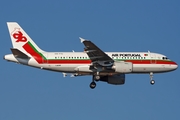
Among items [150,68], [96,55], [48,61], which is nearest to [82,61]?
[96,55]

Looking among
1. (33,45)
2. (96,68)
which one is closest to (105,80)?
(96,68)

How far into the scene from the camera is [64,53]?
8562 cm

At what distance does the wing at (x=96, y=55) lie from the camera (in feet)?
264

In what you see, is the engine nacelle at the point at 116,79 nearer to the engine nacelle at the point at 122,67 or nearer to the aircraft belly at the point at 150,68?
the aircraft belly at the point at 150,68

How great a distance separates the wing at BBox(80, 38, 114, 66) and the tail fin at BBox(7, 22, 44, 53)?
7.88 m

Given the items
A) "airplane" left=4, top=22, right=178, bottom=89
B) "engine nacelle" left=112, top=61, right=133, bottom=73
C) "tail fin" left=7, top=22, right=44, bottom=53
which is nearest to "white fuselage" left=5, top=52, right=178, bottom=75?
"airplane" left=4, top=22, right=178, bottom=89

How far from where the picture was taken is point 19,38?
86.8 meters

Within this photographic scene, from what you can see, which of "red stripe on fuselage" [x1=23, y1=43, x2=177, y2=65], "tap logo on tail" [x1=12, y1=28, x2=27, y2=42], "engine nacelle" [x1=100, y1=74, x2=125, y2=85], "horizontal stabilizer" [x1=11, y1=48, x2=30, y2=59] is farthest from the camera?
"engine nacelle" [x1=100, y1=74, x2=125, y2=85]

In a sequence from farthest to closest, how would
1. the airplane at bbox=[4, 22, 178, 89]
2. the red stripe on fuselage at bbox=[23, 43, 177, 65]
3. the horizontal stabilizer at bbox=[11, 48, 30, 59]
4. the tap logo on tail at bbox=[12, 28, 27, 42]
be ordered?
the tap logo on tail at bbox=[12, 28, 27, 42]
the red stripe on fuselage at bbox=[23, 43, 177, 65]
the airplane at bbox=[4, 22, 178, 89]
the horizontal stabilizer at bbox=[11, 48, 30, 59]

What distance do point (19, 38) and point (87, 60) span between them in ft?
33.2

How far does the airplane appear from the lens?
274 feet

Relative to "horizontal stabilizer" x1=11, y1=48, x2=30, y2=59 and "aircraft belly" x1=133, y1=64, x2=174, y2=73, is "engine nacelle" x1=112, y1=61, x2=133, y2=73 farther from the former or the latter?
"horizontal stabilizer" x1=11, y1=48, x2=30, y2=59

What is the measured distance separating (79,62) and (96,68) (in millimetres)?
2487

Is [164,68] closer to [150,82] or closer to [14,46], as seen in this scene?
[150,82]
